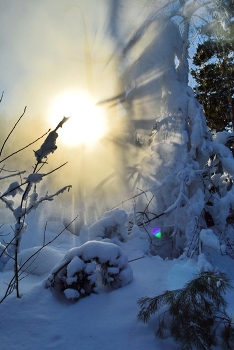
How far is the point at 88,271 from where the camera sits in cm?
271

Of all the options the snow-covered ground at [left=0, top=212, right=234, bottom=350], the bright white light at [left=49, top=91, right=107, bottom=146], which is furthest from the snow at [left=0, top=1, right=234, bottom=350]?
the bright white light at [left=49, top=91, right=107, bottom=146]

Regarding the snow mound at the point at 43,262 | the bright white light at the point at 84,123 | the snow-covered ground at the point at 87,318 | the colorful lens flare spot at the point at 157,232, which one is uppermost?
the bright white light at the point at 84,123

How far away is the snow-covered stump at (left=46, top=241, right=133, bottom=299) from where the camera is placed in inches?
105

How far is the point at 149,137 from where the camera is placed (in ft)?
18.4

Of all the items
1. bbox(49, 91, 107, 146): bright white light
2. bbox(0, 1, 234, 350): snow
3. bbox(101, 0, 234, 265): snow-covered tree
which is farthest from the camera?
bbox(49, 91, 107, 146): bright white light

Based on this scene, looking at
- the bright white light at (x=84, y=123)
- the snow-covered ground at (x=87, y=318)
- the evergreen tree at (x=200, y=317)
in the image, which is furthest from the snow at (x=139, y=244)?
the bright white light at (x=84, y=123)

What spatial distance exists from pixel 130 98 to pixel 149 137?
3.01ft

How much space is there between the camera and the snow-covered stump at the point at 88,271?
105 inches

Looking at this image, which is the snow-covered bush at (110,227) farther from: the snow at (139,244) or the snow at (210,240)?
the snow at (210,240)

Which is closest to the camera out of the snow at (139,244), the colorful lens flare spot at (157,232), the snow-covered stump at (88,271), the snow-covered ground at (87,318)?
the snow-covered ground at (87,318)

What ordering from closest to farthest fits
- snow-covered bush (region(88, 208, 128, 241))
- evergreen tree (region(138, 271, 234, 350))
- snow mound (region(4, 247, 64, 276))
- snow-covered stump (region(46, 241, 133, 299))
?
evergreen tree (region(138, 271, 234, 350)), snow-covered stump (region(46, 241, 133, 299)), snow mound (region(4, 247, 64, 276)), snow-covered bush (region(88, 208, 128, 241))

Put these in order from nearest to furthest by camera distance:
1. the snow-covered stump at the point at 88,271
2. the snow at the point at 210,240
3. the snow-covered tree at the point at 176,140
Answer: the snow-covered stump at the point at 88,271, the snow at the point at 210,240, the snow-covered tree at the point at 176,140

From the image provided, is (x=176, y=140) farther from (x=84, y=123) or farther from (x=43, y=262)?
(x=43, y=262)

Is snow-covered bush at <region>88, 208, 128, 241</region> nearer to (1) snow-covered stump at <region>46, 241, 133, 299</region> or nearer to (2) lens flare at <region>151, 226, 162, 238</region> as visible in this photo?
(2) lens flare at <region>151, 226, 162, 238</region>
